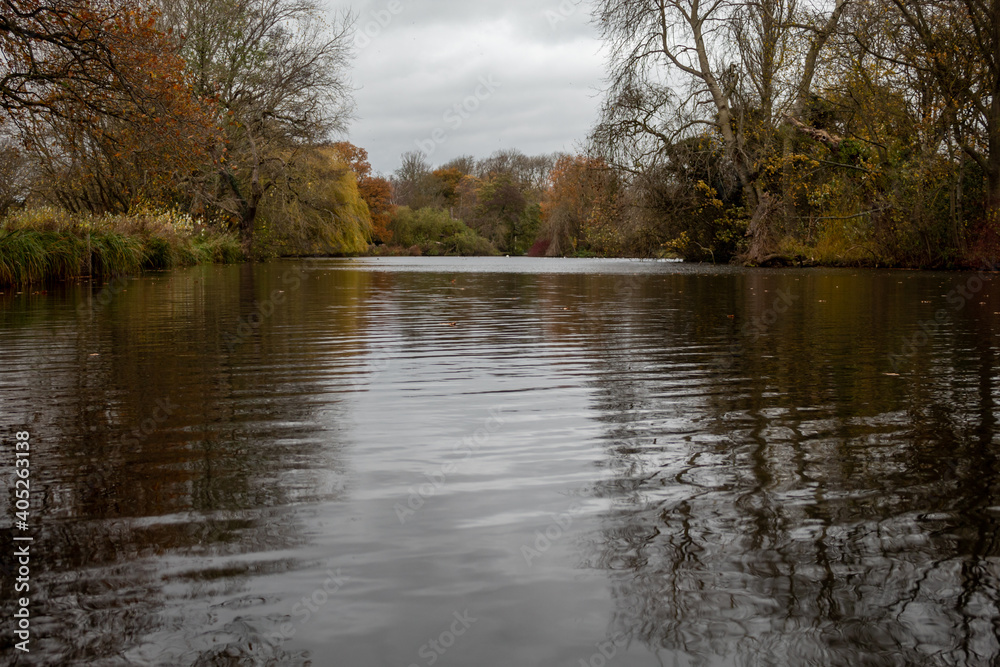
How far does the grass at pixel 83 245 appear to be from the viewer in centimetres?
1775

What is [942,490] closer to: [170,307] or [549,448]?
[549,448]

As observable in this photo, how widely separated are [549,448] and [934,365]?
419 centimetres

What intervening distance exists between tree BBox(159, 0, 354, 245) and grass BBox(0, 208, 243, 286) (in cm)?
834

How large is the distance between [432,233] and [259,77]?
150 ft

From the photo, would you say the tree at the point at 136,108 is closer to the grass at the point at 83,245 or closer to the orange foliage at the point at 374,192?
the grass at the point at 83,245

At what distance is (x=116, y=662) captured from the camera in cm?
207

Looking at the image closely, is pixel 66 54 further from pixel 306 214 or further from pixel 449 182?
pixel 449 182

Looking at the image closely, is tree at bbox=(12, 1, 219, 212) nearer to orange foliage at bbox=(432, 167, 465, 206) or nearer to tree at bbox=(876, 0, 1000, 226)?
tree at bbox=(876, 0, 1000, 226)

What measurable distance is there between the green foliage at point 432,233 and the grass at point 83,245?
50.6m

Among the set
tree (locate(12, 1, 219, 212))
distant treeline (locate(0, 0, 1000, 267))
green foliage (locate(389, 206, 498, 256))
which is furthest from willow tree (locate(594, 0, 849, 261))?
green foliage (locate(389, 206, 498, 256))

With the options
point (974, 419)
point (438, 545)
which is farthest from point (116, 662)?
point (974, 419)

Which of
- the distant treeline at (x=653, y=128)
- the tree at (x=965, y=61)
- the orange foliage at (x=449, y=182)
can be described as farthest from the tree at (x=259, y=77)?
the orange foliage at (x=449, y=182)

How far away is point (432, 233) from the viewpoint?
82.2 m

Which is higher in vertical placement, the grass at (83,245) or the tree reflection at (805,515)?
the grass at (83,245)
